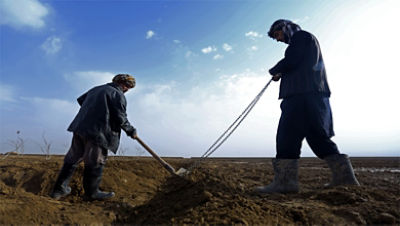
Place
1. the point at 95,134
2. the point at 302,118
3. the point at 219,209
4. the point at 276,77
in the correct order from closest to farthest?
the point at 219,209
the point at 95,134
the point at 302,118
the point at 276,77

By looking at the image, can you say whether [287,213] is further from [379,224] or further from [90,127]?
[90,127]

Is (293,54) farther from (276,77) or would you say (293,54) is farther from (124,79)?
(124,79)

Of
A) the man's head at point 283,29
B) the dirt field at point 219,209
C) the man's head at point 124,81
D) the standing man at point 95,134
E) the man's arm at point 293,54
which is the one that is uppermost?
the man's head at point 283,29

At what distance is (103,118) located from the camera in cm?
305

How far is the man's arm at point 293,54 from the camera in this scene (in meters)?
3.18

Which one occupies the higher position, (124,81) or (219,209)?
(124,81)

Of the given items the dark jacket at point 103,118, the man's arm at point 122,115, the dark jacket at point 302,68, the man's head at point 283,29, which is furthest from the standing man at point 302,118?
the dark jacket at point 103,118

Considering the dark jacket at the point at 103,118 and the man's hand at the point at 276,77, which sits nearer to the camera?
the dark jacket at the point at 103,118

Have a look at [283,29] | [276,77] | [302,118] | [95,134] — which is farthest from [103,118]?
[283,29]

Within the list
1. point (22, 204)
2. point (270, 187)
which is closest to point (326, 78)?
point (270, 187)

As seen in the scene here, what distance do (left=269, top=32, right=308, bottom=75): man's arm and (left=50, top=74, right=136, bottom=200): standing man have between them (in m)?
2.21

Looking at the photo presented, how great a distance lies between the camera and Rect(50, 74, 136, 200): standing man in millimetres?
2990

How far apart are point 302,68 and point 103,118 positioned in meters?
2.67

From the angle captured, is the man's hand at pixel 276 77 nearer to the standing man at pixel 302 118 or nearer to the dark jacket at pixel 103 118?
the standing man at pixel 302 118
